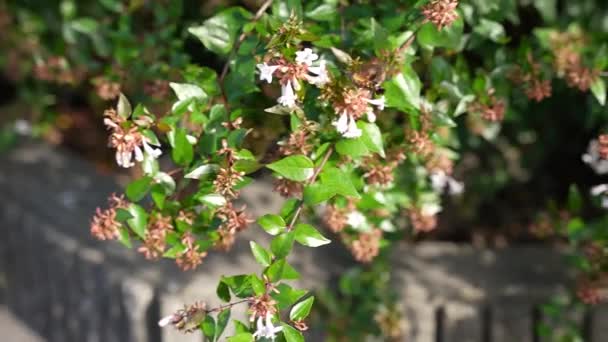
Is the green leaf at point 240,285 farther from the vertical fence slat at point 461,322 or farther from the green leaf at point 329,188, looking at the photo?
the vertical fence slat at point 461,322

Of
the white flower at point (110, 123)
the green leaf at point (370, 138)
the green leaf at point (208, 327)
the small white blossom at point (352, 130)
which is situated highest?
the small white blossom at point (352, 130)

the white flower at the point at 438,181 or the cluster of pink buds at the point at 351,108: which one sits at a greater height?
the cluster of pink buds at the point at 351,108

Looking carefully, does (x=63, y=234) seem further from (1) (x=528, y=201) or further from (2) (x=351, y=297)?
(1) (x=528, y=201)

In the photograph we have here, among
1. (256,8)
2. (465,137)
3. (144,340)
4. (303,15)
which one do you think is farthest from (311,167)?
(144,340)

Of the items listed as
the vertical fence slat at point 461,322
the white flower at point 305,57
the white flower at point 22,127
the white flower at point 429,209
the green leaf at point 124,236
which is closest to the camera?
the white flower at point 305,57

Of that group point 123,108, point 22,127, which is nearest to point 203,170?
point 123,108

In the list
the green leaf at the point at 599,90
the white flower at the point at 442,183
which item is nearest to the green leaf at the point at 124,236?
the white flower at the point at 442,183
